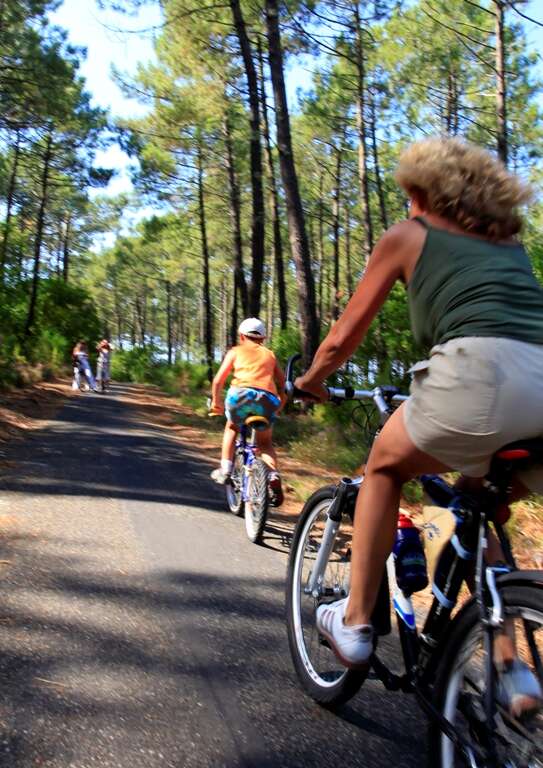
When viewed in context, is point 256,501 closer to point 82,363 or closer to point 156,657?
point 156,657

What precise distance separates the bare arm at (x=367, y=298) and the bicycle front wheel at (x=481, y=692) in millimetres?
924

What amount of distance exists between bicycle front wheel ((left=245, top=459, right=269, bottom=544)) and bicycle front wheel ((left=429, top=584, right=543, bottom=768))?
346 cm

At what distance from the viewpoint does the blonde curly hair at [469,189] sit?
2107 mm

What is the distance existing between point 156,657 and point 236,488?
347cm

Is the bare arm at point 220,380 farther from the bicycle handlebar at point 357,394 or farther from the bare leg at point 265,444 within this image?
the bicycle handlebar at point 357,394

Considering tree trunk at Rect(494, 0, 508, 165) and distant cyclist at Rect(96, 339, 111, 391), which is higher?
tree trunk at Rect(494, 0, 508, 165)

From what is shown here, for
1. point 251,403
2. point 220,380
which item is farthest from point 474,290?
point 220,380

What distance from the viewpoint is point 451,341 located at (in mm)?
1991

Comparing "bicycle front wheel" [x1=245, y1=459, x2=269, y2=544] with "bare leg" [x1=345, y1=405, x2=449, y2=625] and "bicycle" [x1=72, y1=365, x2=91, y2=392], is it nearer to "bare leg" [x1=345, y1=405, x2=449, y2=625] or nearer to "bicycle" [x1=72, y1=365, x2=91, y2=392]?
"bare leg" [x1=345, y1=405, x2=449, y2=625]

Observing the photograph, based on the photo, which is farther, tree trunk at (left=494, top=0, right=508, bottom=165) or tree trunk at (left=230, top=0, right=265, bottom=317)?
tree trunk at (left=230, top=0, right=265, bottom=317)

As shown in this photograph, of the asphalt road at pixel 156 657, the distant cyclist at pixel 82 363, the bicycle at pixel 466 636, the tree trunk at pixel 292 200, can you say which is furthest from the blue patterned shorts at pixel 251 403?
the distant cyclist at pixel 82 363

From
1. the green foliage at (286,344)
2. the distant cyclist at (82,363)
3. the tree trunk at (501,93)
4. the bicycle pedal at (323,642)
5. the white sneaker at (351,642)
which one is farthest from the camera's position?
the distant cyclist at (82,363)

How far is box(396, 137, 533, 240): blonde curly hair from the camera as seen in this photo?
6.91 feet

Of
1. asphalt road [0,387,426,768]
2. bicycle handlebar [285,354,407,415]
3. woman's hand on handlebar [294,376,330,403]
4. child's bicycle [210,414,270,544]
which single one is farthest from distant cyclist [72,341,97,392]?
woman's hand on handlebar [294,376,330,403]
